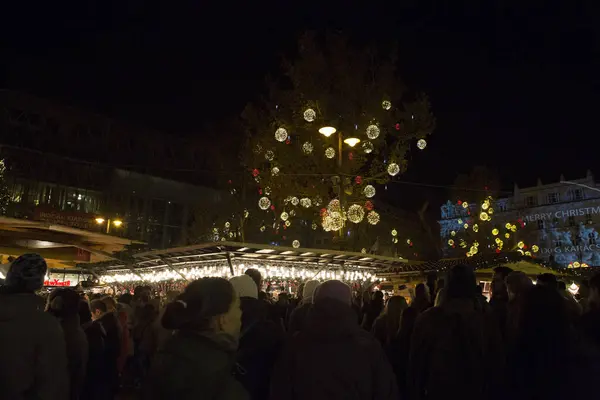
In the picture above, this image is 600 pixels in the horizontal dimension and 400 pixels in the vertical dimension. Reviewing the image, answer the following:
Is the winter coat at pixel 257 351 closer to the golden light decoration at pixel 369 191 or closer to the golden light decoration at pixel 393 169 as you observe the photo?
the golden light decoration at pixel 369 191

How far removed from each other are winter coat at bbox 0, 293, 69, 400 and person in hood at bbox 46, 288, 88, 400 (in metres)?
1.22

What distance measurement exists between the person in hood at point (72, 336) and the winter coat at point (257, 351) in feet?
5.17

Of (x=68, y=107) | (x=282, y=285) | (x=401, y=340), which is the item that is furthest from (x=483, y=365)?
(x=68, y=107)

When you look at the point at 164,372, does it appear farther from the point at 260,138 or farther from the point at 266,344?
the point at 260,138

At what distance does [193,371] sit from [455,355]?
84.2 inches

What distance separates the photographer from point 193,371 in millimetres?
2084

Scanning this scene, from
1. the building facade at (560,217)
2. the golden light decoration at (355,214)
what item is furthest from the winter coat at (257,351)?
the building facade at (560,217)

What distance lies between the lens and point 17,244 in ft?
32.2

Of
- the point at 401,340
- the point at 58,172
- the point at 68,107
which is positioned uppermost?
the point at 68,107

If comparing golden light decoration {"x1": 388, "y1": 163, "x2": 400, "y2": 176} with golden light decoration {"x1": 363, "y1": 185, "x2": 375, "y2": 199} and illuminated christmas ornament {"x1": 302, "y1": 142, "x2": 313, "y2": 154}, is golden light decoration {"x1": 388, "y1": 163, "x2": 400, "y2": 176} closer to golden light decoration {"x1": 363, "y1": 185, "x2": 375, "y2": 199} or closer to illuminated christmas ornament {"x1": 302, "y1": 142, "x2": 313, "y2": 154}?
golden light decoration {"x1": 363, "y1": 185, "x2": 375, "y2": 199}

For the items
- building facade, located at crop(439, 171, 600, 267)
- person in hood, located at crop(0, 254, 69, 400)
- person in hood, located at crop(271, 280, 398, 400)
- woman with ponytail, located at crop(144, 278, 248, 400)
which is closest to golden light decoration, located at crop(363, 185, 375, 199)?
person in hood, located at crop(271, 280, 398, 400)

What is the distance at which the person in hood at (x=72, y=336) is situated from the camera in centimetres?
403

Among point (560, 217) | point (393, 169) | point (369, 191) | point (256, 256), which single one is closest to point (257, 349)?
point (256, 256)

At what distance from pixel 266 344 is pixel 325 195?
1585 centimetres
